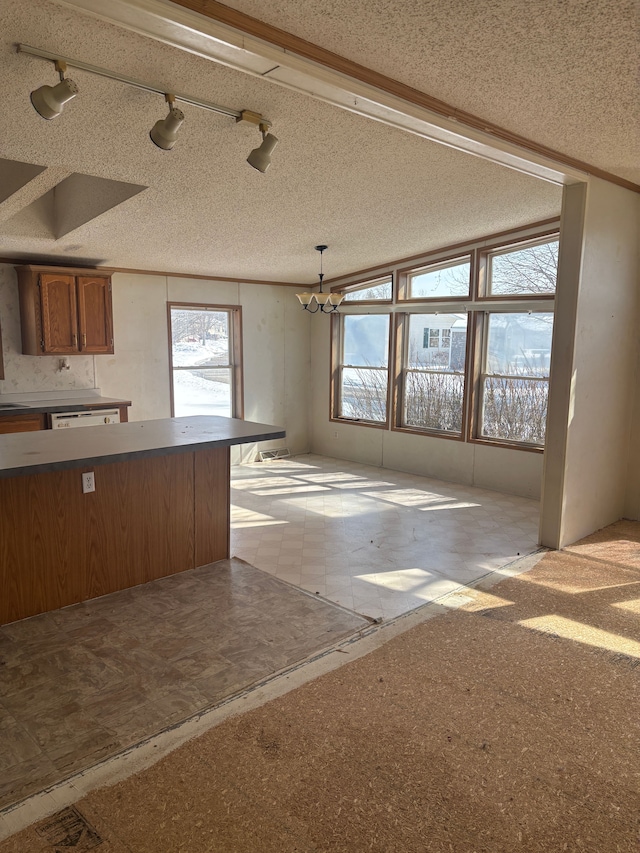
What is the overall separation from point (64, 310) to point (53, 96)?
3.56 meters

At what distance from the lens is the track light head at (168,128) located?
253 centimetres

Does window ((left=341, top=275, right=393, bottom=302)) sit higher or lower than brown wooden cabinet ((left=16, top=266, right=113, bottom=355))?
higher

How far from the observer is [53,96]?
7.41ft

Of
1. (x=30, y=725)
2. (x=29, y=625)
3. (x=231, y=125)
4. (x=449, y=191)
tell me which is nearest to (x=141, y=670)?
(x=30, y=725)

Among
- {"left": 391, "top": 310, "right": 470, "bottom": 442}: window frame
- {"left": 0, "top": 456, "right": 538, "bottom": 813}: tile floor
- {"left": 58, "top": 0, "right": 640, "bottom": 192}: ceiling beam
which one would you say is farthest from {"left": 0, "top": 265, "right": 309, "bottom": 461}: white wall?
{"left": 58, "top": 0, "right": 640, "bottom": 192}: ceiling beam

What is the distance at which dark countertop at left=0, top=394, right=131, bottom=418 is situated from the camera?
5.20m

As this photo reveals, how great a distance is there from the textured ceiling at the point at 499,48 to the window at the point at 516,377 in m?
2.77

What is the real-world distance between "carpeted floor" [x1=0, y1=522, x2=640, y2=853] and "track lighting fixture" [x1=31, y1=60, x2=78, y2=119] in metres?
2.50

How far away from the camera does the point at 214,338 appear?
724 cm

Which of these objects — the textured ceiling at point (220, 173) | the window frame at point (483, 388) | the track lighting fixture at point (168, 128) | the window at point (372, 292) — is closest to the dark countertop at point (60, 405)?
the textured ceiling at point (220, 173)

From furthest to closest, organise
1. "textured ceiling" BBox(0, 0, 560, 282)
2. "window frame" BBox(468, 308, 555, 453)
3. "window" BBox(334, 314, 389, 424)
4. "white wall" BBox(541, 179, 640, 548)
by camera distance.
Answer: "window" BBox(334, 314, 389, 424) < "window frame" BBox(468, 308, 555, 453) < "white wall" BBox(541, 179, 640, 548) < "textured ceiling" BBox(0, 0, 560, 282)

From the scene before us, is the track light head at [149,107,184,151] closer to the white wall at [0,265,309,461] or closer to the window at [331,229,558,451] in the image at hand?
the white wall at [0,265,309,461]

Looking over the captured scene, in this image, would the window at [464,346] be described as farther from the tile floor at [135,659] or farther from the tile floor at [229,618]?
the tile floor at [135,659]

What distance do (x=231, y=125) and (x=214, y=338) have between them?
164 inches
